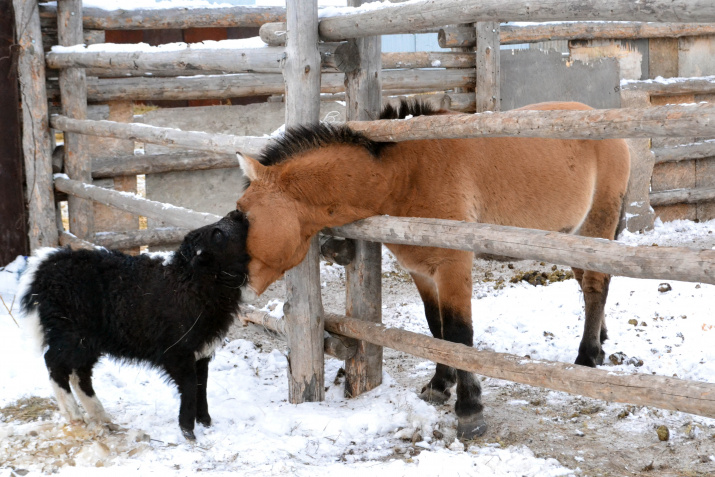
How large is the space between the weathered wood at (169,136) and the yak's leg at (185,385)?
1.21 metres

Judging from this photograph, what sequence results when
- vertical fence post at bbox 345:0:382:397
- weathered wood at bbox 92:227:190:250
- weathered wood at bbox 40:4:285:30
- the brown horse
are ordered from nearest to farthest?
the brown horse → vertical fence post at bbox 345:0:382:397 → weathered wood at bbox 40:4:285:30 → weathered wood at bbox 92:227:190:250

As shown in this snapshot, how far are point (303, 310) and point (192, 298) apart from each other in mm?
724

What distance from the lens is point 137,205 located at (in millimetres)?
5395

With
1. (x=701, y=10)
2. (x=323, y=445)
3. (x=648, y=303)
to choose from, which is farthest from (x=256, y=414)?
(x=648, y=303)

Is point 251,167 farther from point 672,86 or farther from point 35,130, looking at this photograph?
point 672,86

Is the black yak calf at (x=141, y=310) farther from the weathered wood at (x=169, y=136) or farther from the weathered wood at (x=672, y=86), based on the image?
the weathered wood at (x=672, y=86)

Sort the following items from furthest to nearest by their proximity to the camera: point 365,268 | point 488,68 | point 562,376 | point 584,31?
1. point 584,31
2. point 488,68
3. point 365,268
4. point 562,376

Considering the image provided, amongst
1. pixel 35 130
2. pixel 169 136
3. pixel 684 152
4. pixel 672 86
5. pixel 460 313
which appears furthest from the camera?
pixel 684 152

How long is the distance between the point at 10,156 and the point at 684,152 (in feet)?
24.6

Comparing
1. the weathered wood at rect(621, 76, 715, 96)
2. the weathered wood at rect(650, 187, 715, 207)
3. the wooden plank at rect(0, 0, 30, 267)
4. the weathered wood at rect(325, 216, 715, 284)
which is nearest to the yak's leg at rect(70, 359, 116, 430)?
the weathered wood at rect(325, 216, 715, 284)

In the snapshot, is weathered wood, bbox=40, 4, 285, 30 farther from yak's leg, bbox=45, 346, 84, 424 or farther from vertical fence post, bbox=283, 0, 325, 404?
yak's leg, bbox=45, 346, 84, 424

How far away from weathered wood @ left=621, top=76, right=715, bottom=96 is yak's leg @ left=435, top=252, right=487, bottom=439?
219 inches

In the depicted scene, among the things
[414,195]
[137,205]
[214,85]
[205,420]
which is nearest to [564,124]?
[414,195]

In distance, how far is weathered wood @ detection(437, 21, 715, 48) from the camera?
7898 mm
